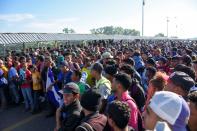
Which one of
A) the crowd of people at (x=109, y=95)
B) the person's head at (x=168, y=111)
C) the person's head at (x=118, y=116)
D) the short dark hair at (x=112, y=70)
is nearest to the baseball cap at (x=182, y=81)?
the crowd of people at (x=109, y=95)

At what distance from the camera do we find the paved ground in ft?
28.1

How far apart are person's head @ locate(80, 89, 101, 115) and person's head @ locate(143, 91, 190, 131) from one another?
4.23ft

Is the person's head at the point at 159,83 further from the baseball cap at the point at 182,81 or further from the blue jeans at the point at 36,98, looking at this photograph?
the blue jeans at the point at 36,98

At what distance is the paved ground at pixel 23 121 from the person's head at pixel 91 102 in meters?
4.90

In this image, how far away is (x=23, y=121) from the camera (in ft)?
30.2

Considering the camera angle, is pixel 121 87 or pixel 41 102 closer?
pixel 121 87

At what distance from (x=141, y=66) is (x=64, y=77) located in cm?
237

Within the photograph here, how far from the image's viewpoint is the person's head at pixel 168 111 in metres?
2.39

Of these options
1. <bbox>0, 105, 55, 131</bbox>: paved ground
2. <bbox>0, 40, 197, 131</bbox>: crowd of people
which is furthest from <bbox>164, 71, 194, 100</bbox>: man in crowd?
<bbox>0, 105, 55, 131</bbox>: paved ground

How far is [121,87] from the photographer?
14.4ft

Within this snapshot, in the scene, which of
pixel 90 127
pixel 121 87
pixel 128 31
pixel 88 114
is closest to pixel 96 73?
pixel 121 87

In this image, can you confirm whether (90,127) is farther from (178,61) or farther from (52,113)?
(52,113)

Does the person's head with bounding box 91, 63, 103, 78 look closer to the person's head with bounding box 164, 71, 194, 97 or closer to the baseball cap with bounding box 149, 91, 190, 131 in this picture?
the person's head with bounding box 164, 71, 194, 97

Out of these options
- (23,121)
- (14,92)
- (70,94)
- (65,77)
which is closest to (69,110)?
(70,94)
